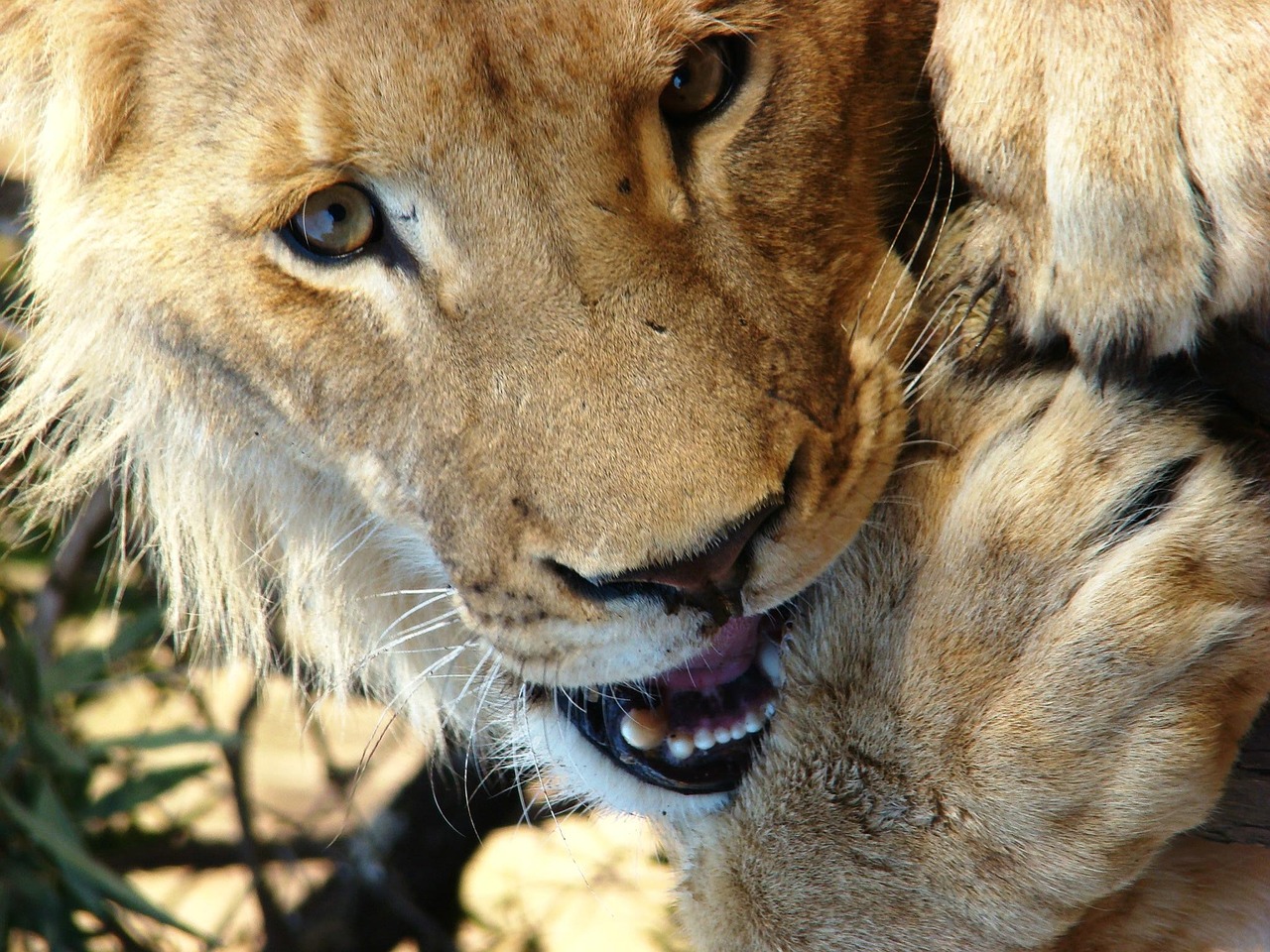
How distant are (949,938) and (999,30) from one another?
818 millimetres

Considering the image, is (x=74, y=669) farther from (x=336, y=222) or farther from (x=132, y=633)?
(x=336, y=222)

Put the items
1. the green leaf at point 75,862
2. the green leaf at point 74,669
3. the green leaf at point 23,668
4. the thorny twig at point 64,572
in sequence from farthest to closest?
the thorny twig at point 64,572 → the green leaf at point 74,669 → the green leaf at point 23,668 → the green leaf at point 75,862

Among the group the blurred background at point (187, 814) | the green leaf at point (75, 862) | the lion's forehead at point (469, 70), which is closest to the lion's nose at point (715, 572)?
the lion's forehead at point (469, 70)

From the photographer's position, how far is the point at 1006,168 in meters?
1.21

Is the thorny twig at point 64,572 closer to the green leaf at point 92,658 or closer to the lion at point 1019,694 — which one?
the green leaf at point 92,658

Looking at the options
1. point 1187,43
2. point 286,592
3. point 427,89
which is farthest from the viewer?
point 286,592

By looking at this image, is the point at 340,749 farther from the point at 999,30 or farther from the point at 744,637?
the point at 999,30

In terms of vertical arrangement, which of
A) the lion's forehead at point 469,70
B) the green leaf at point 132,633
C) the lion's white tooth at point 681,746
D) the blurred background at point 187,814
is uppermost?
the lion's forehead at point 469,70

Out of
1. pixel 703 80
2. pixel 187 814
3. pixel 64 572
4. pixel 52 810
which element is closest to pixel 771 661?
pixel 703 80

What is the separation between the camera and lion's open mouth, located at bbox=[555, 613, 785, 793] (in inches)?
57.2

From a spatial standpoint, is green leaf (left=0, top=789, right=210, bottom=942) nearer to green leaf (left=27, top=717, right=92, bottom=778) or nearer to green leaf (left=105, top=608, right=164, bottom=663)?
green leaf (left=27, top=717, right=92, bottom=778)

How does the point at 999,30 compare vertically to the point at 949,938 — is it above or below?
above

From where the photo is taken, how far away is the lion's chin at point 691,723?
1.46 metres

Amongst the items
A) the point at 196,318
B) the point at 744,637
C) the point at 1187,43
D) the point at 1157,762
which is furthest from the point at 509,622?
the point at 1187,43
